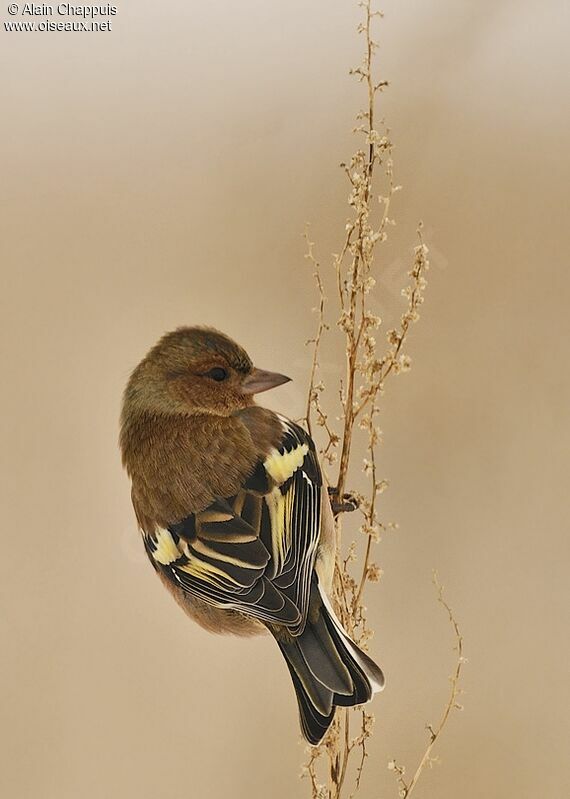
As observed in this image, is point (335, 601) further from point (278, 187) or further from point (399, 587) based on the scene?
point (278, 187)

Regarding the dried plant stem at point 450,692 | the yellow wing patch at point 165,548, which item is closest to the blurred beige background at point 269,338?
the dried plant stem at point 450,692

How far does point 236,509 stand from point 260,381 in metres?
0.18

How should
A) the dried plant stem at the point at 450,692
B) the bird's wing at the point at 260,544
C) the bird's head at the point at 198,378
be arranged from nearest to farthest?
the bird's wing at the point at 260,544 < the bird's head at the point at 198,378 < the dried plant stem at the point at 450,692

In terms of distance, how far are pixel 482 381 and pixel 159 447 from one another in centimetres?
47

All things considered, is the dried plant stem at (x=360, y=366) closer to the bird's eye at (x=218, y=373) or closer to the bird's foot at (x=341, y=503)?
the bird's foot at (x=341, y=503)

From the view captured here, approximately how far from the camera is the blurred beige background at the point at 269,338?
3.96 ft

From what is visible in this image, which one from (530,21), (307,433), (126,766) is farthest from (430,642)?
(530,21)

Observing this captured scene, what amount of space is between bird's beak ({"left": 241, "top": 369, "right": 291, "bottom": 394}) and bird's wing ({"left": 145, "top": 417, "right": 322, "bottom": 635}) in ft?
0.23

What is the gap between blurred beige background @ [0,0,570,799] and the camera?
121 centimetres

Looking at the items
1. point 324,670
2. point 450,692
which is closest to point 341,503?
point 324,670

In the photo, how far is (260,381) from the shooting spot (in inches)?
44.8

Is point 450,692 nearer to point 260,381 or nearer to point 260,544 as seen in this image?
point 260,544

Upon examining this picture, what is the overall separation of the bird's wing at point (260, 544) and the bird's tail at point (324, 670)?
3 cm

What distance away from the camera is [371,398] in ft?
3.81
